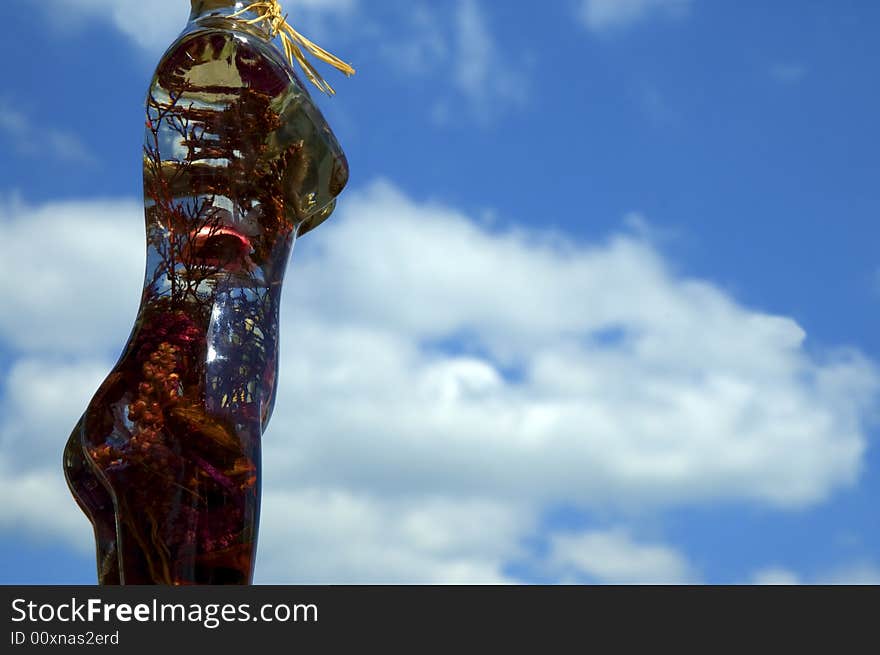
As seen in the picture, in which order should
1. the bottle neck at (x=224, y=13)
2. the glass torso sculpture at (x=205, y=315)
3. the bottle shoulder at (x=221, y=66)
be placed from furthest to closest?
1. the bottle neck at (x=224, y=13)
2. the bottle shoulder at (x=221, y=66)
3. the glass torso sculpture at (x=205, y=315)

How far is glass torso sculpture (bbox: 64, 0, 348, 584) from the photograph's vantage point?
3053 millimetres

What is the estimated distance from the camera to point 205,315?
3.27 m

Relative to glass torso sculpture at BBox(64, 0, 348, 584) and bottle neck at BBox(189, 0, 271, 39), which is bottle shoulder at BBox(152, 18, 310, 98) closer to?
glass torso sculpture at BBox(64, 0, 348, 584)

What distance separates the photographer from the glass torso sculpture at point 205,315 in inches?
120

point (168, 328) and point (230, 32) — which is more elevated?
point (230, 32)

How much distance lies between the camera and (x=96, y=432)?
3.19 metres

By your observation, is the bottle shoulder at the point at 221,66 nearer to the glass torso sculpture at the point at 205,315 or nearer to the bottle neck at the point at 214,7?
the glass torso sculpture at the point at 205,315

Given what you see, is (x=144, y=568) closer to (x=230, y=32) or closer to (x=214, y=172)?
(x=214, y=172)

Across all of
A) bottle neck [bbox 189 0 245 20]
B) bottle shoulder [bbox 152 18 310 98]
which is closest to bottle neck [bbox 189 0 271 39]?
bottle neck [bbox 189 0 245 20]

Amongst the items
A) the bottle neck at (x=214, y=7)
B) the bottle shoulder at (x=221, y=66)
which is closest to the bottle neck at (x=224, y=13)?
the bottle neck at (x=214, y=7)
